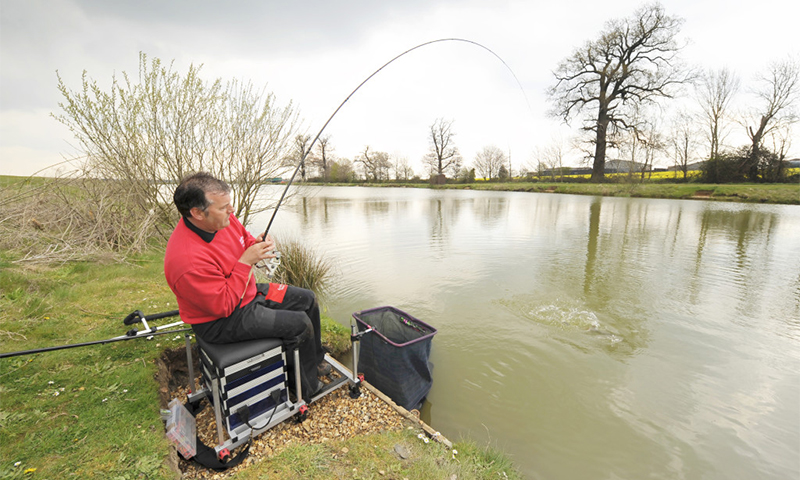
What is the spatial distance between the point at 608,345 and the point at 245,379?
3955mm

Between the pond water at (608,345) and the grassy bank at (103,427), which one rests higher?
the grassy bank at (103,427)

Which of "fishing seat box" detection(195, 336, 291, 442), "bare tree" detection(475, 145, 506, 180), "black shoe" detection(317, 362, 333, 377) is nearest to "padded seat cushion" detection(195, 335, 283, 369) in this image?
"fishing seat box" detection(195, 336, 291, 442)

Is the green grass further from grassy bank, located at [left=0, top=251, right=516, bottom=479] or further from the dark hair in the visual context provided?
the dark hair

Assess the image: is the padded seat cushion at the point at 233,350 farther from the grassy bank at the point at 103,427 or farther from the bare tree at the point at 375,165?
the bare tree at the point at 375,165

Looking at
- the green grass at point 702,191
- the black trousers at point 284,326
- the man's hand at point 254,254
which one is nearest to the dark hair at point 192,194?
the man's hand at point 254,254

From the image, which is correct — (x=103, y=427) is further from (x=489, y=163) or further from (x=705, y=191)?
(x=489, y=163)

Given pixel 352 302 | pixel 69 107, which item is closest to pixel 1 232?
pixel 69 107

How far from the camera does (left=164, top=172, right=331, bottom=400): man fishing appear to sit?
1.90 m

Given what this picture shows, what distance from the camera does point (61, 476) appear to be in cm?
174

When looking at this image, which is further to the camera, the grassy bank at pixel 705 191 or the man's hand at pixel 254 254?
the grassy bank at pixel 705 191

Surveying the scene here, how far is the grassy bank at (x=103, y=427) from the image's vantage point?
1863 mm

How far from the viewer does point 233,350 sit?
6.79 ft

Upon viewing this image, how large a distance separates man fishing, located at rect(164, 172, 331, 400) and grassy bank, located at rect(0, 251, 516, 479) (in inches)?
28.2

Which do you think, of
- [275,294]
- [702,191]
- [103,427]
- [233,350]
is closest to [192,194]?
[275,294]
